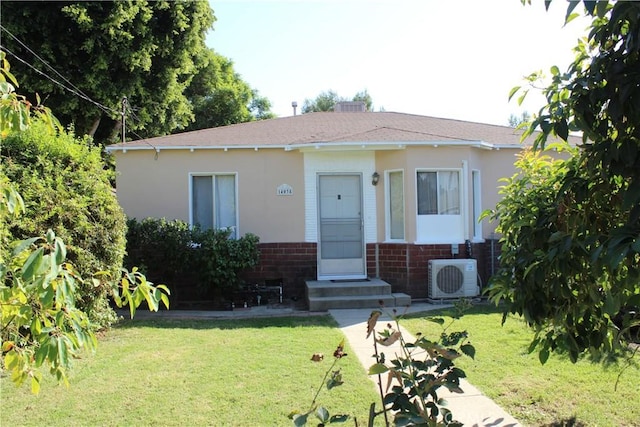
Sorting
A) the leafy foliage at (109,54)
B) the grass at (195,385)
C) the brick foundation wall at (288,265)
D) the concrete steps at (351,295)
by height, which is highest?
the leafy foliage at (109,54)

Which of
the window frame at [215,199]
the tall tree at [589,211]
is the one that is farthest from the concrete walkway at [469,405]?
the window frame at [215,199]

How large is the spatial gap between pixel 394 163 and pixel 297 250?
2.99m

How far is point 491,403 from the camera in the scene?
175 inches

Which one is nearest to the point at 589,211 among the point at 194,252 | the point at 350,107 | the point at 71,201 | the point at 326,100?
the point at 71,201

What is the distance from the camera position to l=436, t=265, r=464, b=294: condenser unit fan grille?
397 inches

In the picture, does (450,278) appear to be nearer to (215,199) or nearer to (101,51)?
(215,199)

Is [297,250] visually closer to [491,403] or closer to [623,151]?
[491,403]

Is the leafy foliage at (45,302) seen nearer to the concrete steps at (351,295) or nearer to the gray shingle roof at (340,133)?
the concrete steps at (351,295)

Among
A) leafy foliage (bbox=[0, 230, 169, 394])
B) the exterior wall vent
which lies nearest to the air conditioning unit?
the exterior wall vent

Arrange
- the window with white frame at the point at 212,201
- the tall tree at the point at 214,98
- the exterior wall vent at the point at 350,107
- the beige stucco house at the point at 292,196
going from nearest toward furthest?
the beige stucco house at the point at 292,196 → the window with white frame at the point at 212,201 → the exterior wall vent at the point at 350,107 → the tall tree at the point at 214,98

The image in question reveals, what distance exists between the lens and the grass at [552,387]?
4.15m

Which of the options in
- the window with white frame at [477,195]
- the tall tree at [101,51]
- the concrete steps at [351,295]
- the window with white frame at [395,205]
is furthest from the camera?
the tall tree at [101,51]

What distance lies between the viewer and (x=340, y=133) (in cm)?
1195

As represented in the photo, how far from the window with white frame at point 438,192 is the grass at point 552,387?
4.37 meters
